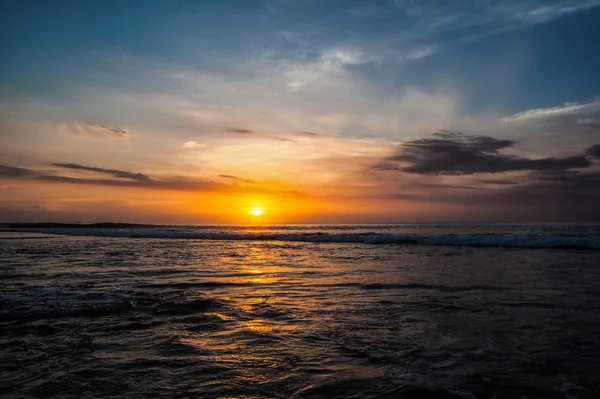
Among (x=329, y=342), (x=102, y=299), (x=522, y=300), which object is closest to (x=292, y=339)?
(x=329, y=342)

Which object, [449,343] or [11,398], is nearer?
[11,398]

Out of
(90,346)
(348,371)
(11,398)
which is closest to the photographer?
(11,398)

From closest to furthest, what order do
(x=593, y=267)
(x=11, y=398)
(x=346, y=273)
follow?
(x=11, y=398), (x=346, y=273), (x=593, y=267)

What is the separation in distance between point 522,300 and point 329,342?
5.09 m

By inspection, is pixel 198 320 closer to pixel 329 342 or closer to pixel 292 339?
pixel 292 339

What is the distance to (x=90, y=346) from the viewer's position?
5.23 metres

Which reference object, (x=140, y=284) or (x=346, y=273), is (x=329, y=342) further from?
(x=346, y=273)

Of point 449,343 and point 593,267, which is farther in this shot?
point 593,267

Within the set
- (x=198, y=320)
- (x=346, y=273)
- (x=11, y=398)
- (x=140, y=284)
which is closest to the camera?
(x=11, y=398)

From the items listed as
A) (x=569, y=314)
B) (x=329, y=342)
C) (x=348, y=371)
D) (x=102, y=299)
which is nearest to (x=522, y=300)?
(x=569, y=314)

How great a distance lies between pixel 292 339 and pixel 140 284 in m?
6.35

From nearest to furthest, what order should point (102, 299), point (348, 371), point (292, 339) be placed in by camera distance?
point (348, 371)
point (292, 339)
point (102, 299)

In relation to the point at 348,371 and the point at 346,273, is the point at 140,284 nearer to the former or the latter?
the point at 346,273

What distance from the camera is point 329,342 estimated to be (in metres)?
5.43
